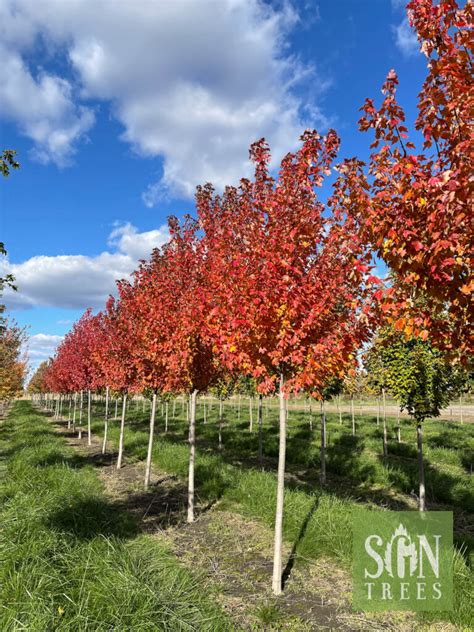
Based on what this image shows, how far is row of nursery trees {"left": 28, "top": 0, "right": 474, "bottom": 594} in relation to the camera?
3805 millimetres

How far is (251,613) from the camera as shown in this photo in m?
5.03

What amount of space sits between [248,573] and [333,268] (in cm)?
466

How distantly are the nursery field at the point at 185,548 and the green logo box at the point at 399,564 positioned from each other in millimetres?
172

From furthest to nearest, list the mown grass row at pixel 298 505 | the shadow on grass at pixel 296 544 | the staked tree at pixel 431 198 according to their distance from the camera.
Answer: the shadow on grass at pixel 296 544
the mown grass row at pixel 298 505
the staked tree at pixel 431 198

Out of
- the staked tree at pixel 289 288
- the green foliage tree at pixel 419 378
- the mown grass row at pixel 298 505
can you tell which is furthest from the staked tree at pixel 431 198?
the green foliage tree at pixel 419 378

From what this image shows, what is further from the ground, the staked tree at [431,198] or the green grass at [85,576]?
the staked tree at [431,198]

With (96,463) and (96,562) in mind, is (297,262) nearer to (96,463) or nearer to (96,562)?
(96,562)

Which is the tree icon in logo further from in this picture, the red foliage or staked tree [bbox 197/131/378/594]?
the red foliage

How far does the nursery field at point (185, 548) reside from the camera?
14.5ft

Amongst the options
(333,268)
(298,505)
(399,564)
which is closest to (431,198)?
(333,268)

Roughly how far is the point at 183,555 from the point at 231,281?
14.7 ft

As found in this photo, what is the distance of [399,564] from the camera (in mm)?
6066

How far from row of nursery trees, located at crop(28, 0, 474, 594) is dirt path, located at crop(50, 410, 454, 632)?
0.42 meters

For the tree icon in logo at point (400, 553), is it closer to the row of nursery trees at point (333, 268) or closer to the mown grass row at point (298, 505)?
the mown grass row at point (298, 505)
